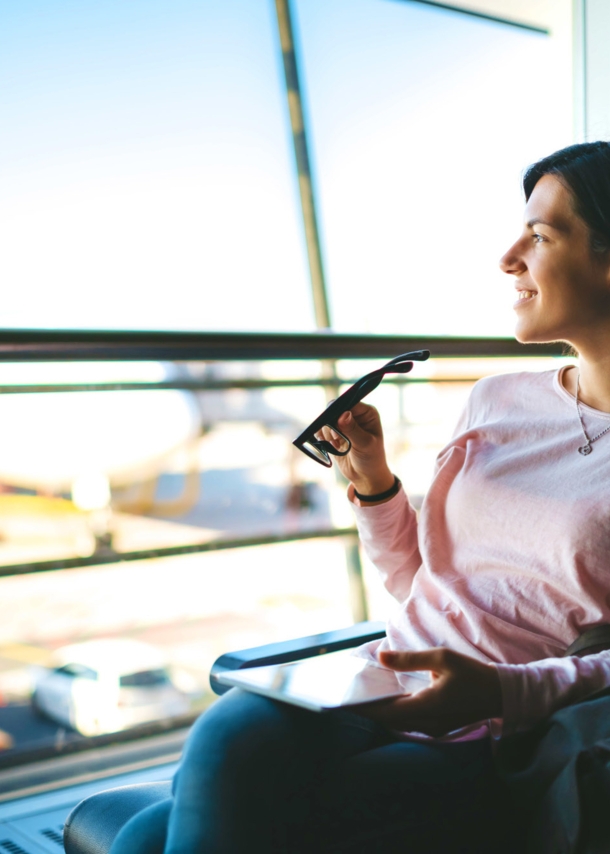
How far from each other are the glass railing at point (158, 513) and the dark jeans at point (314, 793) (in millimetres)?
780

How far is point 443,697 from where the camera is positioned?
3.04ft

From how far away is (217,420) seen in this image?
4281mm

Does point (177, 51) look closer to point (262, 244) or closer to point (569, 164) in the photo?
point (262, 244)

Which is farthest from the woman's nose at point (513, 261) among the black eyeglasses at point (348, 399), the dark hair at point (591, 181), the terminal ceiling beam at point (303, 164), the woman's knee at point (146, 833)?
the terminal ceiling beam at point (303, 164)

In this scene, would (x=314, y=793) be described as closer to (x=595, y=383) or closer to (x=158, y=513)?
(x=595, y=383)

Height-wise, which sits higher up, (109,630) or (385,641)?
(385,641)

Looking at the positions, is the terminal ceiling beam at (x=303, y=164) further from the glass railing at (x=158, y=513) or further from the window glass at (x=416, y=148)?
the glass railing at (x=158, y=513)

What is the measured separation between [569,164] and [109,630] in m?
3.07

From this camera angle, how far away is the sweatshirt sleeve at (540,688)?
96cm

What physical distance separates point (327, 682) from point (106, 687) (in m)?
1.99

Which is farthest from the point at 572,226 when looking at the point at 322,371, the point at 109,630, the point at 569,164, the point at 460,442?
the point at 109,630

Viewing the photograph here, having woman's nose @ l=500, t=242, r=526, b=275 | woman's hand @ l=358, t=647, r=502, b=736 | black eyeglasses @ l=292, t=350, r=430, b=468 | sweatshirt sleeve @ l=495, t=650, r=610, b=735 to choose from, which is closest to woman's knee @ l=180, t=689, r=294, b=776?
woman's hand @ l=358, t=647, r=502, b=736

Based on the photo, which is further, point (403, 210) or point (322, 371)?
point (403, 210)

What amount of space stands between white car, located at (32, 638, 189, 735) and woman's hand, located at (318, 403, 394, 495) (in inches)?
50.7
